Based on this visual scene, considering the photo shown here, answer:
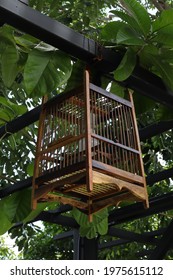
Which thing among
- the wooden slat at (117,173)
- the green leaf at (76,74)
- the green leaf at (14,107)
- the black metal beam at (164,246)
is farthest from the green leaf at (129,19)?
the black metal beam at (164,246)

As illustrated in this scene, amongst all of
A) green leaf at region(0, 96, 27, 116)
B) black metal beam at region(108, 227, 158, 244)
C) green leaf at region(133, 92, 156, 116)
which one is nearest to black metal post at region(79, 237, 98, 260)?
black metal beam at region(108, 227, 158, 244)

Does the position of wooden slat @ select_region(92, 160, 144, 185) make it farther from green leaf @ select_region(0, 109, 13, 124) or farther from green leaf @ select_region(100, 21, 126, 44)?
green leaf @ select_region(0, 109, 13, 124)

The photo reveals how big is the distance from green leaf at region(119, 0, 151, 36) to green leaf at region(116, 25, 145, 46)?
0.10 feet

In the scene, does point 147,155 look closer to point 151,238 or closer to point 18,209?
point 151,238

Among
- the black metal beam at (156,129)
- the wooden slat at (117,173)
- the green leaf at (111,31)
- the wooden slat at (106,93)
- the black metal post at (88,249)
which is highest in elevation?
the black metal beam at (156,129)

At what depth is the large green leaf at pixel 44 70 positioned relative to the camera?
4.43 ft

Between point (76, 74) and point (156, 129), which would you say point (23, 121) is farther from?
point (156, 129)

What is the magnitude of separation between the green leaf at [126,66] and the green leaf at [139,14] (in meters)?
0.10

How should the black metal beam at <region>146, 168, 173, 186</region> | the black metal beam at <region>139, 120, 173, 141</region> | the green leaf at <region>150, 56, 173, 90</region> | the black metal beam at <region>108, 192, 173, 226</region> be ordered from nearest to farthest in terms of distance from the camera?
1. the green leaf at <region>150, 56, 173, 90</region>
2. the black metal beam at <region>139, 120, 173, 141</region>
3. the black metal beam at <region>146, 168, 173, 186</region>
4. the black metal beam at <region>108, 192, 173, 226</region>

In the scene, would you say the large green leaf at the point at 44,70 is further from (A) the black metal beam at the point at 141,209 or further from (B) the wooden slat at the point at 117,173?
(A) the black metal beam at the point at 141,209

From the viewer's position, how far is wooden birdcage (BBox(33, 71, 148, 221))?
1.16m

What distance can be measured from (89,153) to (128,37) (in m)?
0.43

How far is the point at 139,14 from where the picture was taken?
1.31m

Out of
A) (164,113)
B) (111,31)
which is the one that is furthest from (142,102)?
(111,31)
